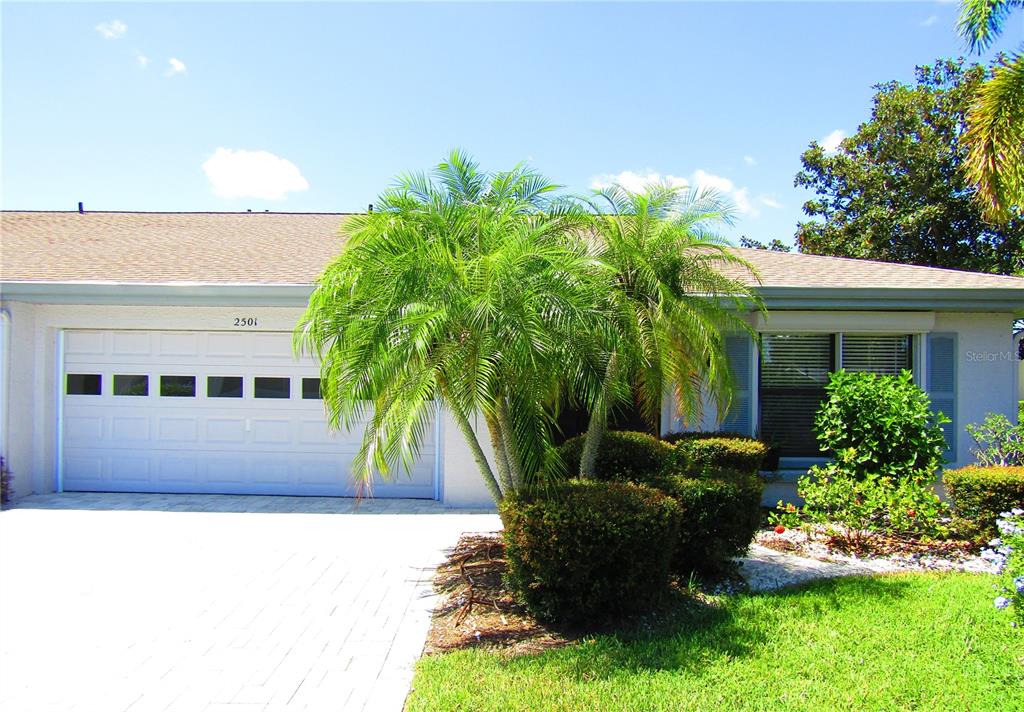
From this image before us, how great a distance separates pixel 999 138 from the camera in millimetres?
7879

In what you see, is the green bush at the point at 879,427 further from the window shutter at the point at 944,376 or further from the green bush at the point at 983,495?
the window shutter at the point at 944,376

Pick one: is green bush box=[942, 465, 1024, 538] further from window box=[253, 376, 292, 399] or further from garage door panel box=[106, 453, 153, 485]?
garage door panel box=[106, 453, 153, 485]

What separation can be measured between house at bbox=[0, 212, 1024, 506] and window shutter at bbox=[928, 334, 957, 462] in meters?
0.03

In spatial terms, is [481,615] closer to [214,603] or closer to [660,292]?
[214,603]

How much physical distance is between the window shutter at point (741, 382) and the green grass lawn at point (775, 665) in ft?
13.8

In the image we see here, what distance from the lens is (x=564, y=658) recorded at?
433cm

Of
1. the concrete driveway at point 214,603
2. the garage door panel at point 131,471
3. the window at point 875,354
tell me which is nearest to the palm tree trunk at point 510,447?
the concrete driveway at point 214,603

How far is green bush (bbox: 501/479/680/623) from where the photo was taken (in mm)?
4703

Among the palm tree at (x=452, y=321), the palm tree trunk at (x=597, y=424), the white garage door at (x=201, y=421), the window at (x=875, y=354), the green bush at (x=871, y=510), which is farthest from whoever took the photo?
the white garage door at (x=201, y=421)

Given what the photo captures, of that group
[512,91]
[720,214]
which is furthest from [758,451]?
[512,91]

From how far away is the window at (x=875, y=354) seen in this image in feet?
31.2

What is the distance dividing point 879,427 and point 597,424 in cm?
397

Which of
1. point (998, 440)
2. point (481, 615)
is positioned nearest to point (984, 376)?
point (998, 440)

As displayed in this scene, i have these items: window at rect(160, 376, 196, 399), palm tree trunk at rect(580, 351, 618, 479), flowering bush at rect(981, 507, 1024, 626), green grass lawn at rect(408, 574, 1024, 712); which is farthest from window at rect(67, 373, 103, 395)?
flowering bush at rect(981, 507, 1024, 626)
